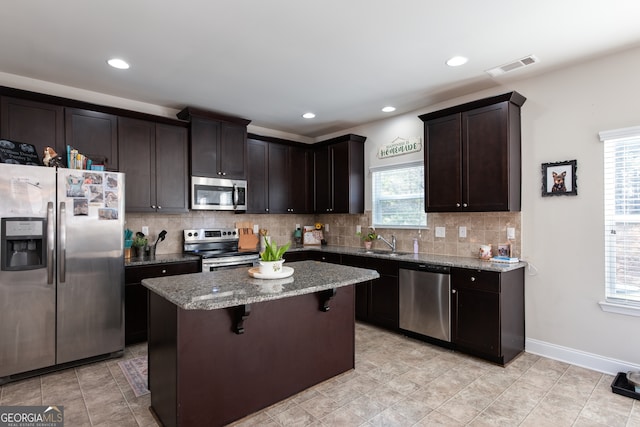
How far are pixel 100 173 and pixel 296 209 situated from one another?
2.76 m

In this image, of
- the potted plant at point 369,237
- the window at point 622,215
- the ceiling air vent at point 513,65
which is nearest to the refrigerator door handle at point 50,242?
the potted plant at point 369,237

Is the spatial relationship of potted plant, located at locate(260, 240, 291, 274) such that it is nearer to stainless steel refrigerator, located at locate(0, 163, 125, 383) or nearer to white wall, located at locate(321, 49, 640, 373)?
stainless steel refrigerator, located at locate(0, 163, 125, 383)

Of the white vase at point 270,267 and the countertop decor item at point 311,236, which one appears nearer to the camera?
the white vase at point 270,267

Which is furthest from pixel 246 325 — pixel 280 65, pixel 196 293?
pixel 280 65

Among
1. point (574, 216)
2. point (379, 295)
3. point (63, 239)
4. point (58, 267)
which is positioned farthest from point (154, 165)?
point (574, 216)

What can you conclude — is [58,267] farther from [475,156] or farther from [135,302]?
[475,156]

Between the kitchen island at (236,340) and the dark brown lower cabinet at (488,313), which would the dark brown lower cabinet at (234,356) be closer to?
the kitchen island at (236,340)

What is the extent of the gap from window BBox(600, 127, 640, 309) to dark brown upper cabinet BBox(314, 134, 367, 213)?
109 inches

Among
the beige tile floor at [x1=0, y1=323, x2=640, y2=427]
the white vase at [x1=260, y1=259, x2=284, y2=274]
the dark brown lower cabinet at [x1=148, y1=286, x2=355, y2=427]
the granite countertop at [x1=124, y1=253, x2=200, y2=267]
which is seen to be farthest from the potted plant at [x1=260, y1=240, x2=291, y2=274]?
the granite countertop at [x1=124, y1=253, x2=200, y2=267]

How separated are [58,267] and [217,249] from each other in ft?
6.17

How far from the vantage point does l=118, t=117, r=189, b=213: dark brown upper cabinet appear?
12.4 feet

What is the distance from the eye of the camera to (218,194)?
4.44 metres

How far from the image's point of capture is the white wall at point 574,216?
9.43 ft

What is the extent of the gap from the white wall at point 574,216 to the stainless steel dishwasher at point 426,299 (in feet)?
2.63
